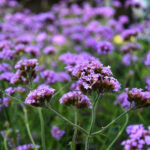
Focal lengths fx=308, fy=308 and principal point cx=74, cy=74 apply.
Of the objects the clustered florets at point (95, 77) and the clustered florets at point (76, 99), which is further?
the clustered florets at point (76, 99)

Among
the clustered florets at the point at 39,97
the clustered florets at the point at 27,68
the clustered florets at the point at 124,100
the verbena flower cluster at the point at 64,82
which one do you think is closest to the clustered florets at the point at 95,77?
the verbena flower cluster at the point at 64,82

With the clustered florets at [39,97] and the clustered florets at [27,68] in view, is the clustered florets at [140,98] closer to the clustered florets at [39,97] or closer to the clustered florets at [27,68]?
the clustered florets at [39,97]

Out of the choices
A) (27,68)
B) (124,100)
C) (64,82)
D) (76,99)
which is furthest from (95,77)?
(64,82)

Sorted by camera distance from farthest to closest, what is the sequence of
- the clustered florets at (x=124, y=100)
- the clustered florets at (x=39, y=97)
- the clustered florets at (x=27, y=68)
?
the clustered florets at (x=124, y=100)
the clustered florets at (x=27, y=68)
the clustered florets at (x=39, y=97)

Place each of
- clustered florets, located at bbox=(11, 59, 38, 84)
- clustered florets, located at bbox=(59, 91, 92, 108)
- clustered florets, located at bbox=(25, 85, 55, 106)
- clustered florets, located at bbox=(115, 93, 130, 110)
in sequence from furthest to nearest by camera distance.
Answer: clustered florets, located at bbox=(115, 93, 130, 110) < clustered florets, located at bbox=(11, 59, 38, 84) < clustered florets, located at bbox=(59, 91, 92, 108) < clustered florets, located at bbox=(25, 85, 55, 106)

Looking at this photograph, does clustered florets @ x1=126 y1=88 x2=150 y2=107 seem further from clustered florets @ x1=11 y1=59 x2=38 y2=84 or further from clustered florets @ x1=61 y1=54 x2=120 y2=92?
clustered florets @ x1=11 y1=59 x2=38 y2=84

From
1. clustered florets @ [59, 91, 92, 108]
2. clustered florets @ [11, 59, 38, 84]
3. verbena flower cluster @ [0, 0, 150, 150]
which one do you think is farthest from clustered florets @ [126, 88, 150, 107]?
clustered florets @ [11, 59, 38, 84]

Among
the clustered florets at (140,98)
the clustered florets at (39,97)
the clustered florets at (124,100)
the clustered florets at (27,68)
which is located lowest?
the clustered florets at (124,100)

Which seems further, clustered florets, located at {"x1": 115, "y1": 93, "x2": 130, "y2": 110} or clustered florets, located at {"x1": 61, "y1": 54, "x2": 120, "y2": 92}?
clustered florets, located at {"x1": 115, "y1": 93, "x2": 130, "y2": 110}

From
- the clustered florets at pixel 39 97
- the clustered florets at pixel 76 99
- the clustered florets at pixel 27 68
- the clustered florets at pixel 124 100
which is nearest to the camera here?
the clustered florets at pixel 39 97

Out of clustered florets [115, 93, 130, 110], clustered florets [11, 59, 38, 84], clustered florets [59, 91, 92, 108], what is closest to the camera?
clustered florets [59, 91, 92, 108]

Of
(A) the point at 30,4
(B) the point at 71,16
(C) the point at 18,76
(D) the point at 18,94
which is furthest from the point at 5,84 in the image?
(A) the point at 30,4
